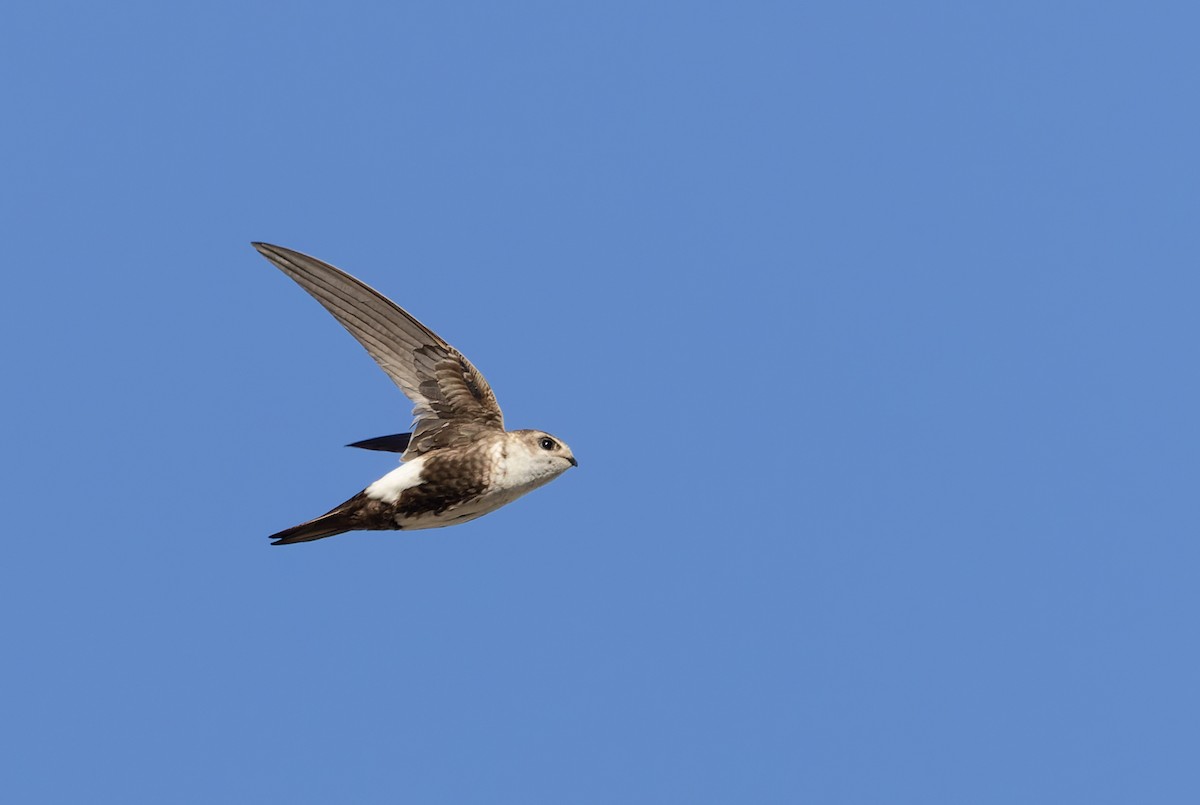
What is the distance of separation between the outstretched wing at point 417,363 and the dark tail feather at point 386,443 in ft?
3.89

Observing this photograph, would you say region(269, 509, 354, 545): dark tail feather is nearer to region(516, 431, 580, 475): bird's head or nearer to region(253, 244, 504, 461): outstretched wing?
region(253, 244, 504, 461): outstretched wing

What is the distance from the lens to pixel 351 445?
14188 mm

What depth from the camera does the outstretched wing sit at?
505 inches

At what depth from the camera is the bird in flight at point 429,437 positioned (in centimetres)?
1258

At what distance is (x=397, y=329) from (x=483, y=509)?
1683 mm

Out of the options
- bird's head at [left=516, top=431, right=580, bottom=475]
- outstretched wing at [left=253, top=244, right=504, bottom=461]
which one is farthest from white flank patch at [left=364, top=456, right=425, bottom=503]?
bird's head at [left=516, top=431, right=580, bottom=475]

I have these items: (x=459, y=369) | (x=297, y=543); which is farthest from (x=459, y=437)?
(x=297, y=543)

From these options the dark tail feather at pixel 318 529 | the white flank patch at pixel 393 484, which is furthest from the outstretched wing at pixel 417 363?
the dark tail feather at pixel 318 529

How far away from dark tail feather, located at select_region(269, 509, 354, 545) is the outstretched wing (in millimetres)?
790

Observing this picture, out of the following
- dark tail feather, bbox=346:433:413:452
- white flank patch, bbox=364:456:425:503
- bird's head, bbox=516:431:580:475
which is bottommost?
white flank patch, bbox=364:456:425:503

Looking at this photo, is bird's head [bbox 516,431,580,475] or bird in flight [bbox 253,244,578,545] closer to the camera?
bird in flight [bbox 253,244,578,545]

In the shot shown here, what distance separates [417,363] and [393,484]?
3.58 ft

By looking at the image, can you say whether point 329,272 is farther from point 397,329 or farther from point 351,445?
point 351,445

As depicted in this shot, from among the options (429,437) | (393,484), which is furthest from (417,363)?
(393,484)
